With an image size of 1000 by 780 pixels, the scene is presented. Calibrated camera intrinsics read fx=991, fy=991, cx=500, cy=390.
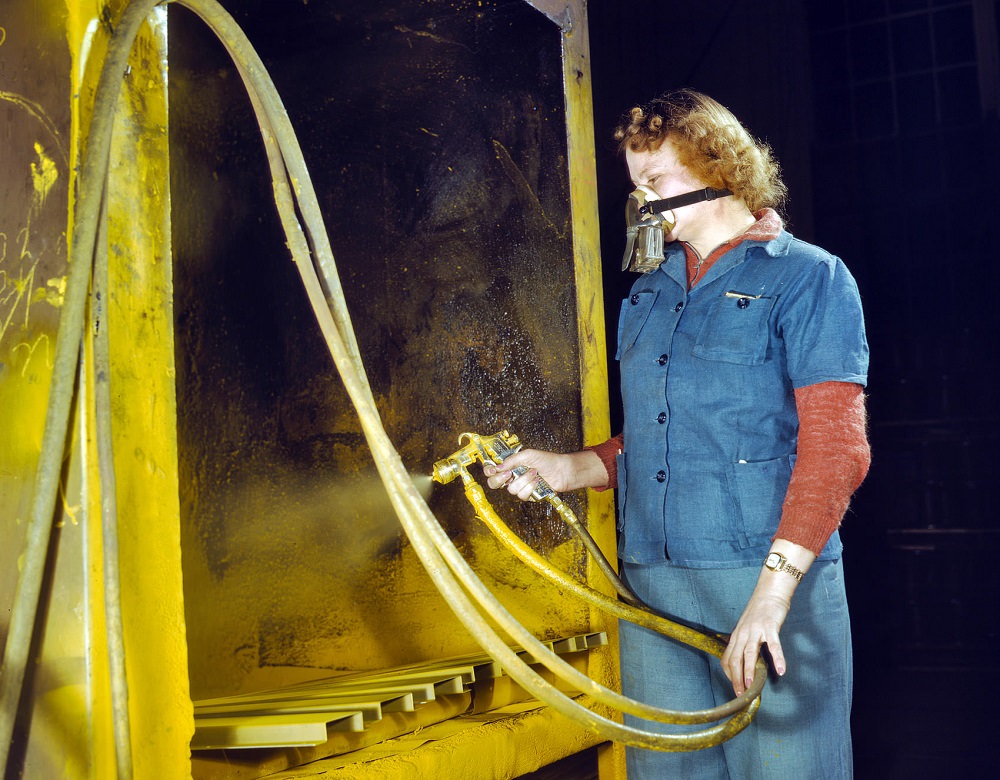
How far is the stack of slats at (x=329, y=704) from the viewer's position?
6.11 feet

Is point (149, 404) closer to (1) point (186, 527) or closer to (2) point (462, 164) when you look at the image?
(1) point (186, 527)

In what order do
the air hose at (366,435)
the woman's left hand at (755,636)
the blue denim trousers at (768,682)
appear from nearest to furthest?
1. the air hose at (366,435)
2. the woman's left hand at (755,636)
3. the blue denim trousers at (768,682)

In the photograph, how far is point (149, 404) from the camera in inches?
61.7

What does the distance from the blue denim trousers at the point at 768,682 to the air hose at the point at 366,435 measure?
15 centimetres

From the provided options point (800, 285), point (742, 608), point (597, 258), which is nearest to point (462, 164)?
point (597, 258)

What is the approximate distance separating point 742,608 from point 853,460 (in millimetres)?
354

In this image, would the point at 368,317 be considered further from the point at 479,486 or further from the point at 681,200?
the point at 681,200

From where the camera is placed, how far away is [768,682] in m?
1.82

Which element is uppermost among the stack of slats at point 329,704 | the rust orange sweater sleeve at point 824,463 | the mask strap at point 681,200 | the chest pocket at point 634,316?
the mask strap at point 681,200

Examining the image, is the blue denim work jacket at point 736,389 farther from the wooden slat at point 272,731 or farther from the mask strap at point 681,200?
the wooden slat at point 272,731

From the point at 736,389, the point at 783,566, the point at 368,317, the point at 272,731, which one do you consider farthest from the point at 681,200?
the point at 368,317

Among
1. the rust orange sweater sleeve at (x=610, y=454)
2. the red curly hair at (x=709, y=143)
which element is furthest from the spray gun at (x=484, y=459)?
the red curly hair at (x=709, y=143)

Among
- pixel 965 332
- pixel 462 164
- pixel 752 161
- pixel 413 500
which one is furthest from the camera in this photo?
pixel 965 332

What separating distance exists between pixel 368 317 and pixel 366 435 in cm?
177
